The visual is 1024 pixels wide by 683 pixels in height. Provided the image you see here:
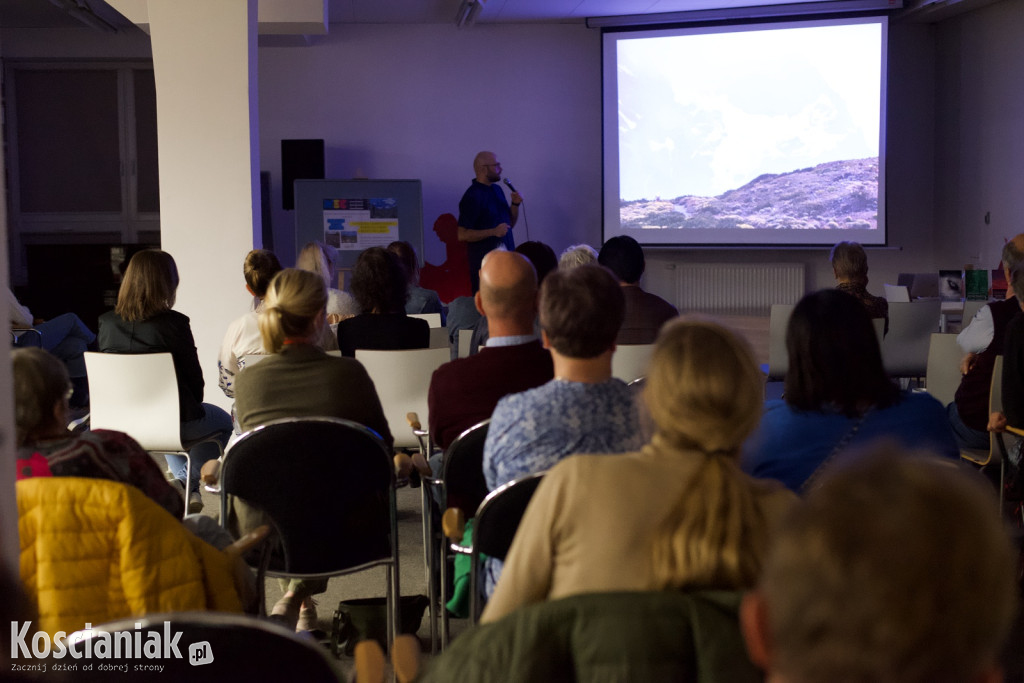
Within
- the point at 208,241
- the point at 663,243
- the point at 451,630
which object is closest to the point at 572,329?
the point at 451,630

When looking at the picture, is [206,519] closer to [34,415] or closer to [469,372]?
[34,415]

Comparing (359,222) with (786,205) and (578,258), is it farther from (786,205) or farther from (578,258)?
(578,258)

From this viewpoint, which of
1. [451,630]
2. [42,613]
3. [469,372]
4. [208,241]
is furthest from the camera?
[208,241]

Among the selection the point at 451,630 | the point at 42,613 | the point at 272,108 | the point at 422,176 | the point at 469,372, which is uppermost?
the point at 272,108

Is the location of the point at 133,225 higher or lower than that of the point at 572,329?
higher

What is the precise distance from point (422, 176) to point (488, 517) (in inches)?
339

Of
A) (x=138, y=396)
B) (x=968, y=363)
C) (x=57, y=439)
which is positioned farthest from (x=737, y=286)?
(x=57, y=439)

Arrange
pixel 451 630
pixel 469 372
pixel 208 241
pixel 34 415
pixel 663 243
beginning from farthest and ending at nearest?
1. pixel 663 243
2. pixel 208 241
3. pixel 451 630
4. pixel 469 372
5. pixel 34 415

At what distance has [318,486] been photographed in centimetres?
255

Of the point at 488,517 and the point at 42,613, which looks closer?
the point at 42,613

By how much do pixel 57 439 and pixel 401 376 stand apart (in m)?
1.84

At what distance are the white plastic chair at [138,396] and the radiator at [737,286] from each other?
727 cm

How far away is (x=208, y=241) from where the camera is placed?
6.25m

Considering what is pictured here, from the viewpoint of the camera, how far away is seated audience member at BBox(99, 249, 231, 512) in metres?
4.08
